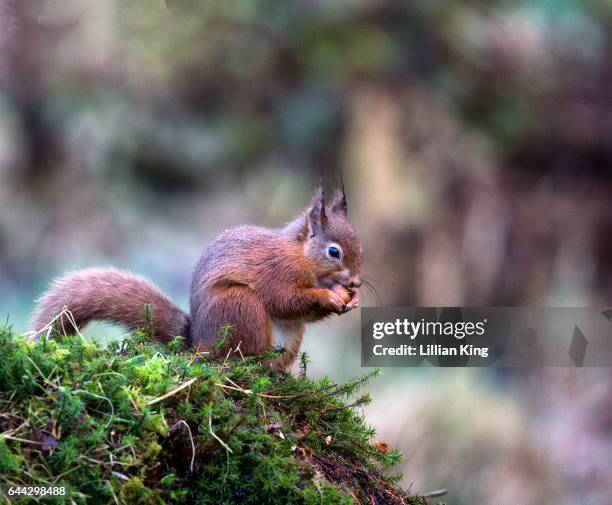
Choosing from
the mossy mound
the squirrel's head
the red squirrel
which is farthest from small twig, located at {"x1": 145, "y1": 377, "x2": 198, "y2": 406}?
the squirrel's head

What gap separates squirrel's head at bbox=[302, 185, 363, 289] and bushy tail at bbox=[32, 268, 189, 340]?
0.52m

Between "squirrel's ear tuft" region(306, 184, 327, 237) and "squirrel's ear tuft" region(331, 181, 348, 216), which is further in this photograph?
"squirrel's ear tuft" region(331, 181, 348, 216)

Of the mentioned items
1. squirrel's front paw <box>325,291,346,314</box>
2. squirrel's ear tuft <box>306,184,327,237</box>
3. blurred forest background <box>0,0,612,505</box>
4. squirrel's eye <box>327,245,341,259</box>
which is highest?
blurred forest background <box>0,0,612,505</box>

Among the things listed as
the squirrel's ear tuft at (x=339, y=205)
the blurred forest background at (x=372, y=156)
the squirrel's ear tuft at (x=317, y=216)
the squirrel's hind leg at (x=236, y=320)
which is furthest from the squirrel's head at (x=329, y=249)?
the blurred forest background at (x=372, y=156)

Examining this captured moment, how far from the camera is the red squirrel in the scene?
317 cm

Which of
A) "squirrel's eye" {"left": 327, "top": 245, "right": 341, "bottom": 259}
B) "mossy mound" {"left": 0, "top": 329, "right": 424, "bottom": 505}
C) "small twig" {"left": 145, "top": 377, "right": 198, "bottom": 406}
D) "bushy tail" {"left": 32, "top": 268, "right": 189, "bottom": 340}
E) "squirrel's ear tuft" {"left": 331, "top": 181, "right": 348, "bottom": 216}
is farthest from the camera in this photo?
"squirrel's ear tuft" {"left": 331, "top": 181, "right": 348, "bottom": 216}

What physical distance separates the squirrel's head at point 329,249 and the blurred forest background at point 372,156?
2135 millimetres

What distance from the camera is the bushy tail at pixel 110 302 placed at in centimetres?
313

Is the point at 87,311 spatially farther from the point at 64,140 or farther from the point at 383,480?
the point at 64,140

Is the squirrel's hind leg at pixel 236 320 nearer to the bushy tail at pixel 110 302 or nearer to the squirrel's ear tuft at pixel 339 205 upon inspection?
the bushy tail at pixel 110 302

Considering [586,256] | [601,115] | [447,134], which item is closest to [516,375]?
[586,256]

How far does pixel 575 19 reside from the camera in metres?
7.07

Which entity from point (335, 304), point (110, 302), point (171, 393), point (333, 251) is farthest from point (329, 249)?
point (171, 393)

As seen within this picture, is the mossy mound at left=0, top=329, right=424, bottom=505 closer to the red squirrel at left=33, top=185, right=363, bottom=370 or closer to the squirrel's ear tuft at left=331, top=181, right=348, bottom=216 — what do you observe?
the red squirrel at left=33, top=185, right=363, bottom=370
